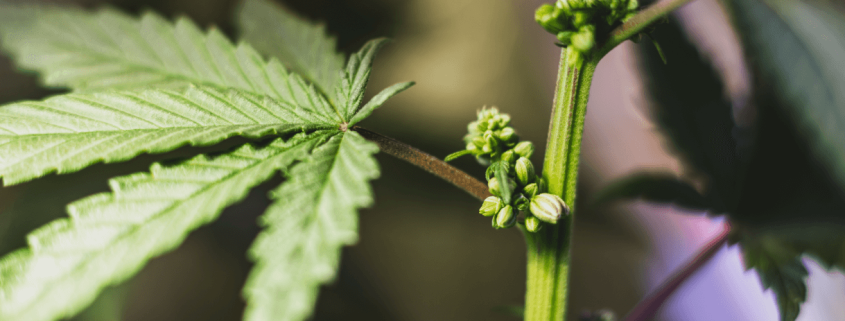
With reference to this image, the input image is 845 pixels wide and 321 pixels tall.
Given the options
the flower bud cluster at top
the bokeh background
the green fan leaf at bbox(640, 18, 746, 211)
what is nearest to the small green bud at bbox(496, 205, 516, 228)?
the flower bud cluster at top

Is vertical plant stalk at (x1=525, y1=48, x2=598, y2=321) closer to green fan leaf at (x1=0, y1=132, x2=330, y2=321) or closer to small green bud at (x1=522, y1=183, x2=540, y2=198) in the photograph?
small green bud at (x1=522, y1=183, x2=540, y2=198)

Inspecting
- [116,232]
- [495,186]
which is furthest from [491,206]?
[116,232]

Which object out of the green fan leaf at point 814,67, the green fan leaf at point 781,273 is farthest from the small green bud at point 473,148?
the green fan leaf at point 781,273

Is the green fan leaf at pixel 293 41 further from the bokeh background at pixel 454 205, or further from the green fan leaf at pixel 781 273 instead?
the bokeh background at pixel 454 205

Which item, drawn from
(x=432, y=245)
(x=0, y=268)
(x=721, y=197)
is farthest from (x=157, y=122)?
(x=432, y=245)

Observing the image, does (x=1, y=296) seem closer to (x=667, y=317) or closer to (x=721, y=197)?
(x=721, y=197)

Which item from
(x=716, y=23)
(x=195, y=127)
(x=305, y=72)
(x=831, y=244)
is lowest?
(x=831, y=244)
